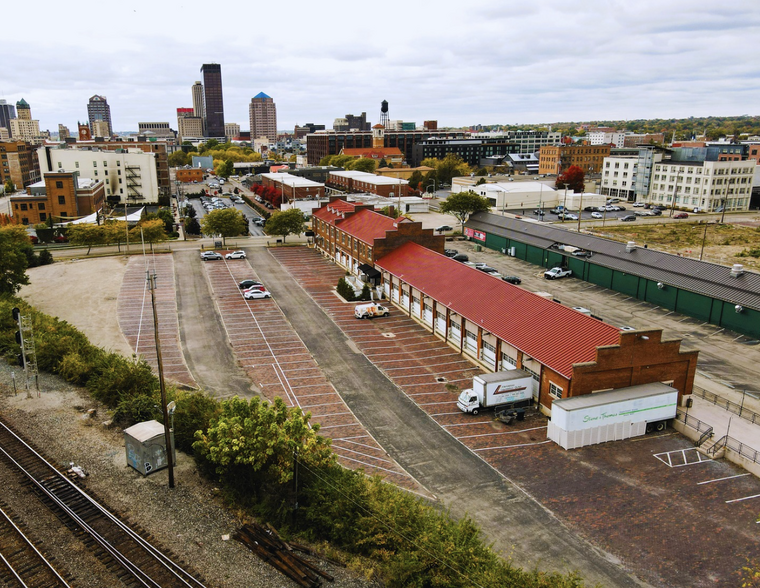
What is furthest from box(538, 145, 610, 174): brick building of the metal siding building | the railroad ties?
the railroad ties

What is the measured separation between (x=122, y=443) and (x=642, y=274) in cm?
4586

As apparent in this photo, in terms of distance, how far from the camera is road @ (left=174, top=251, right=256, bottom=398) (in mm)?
35156

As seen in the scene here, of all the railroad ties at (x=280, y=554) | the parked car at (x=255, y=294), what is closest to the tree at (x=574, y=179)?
the parked car at (x=255, y=294)

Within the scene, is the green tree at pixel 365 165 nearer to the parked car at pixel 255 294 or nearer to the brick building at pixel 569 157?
the brick building at pixel 569 157

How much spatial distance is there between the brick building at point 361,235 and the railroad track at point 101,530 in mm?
34139

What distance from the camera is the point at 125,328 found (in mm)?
45438

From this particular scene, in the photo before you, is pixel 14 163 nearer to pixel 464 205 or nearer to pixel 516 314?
pixel 464 205

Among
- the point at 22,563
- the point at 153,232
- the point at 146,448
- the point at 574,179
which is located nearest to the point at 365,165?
the point at 574,179

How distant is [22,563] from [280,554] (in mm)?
8843

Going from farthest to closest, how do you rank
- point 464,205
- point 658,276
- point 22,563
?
point 464,205 < point 658,276 < point 22,563

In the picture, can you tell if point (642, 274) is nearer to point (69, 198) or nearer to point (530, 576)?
point (530, 576)

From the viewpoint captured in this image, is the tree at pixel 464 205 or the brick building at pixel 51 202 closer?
the tree at pixel 464 205

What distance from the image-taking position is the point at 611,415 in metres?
28.4

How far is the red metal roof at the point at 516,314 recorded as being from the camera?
3109 centimetres
